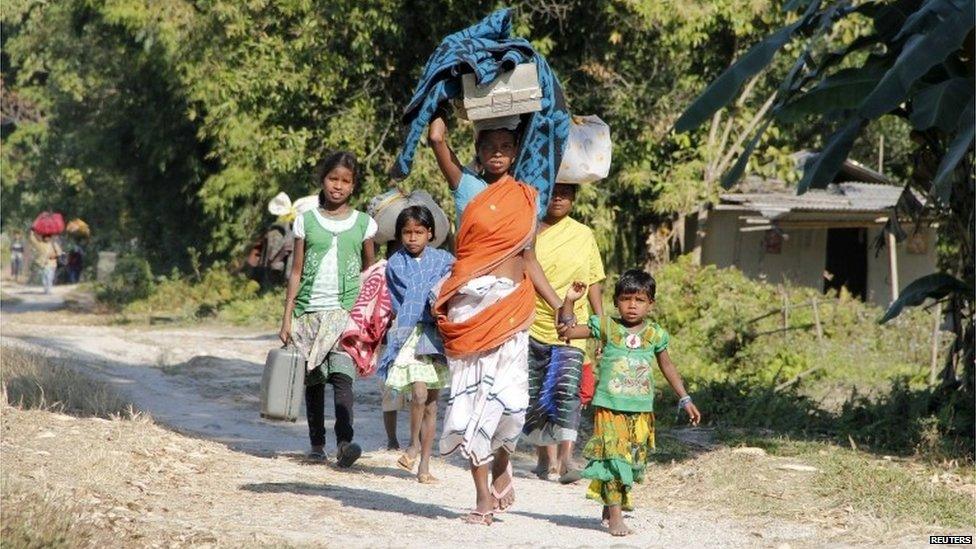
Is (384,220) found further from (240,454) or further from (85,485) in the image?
(85,485)

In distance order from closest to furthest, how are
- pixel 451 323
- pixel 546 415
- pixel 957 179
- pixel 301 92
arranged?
pixel 451 323 < pixel 546 415 < pixel 957 179 < pixel 301 92

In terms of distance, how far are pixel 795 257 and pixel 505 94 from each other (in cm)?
1923

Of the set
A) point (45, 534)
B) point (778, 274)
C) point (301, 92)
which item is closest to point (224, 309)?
point (301, 92)

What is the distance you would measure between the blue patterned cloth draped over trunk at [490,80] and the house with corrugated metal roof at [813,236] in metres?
15.5

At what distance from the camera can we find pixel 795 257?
2581 cm

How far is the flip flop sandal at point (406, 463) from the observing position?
29.5 feet

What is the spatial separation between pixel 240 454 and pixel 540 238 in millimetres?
2373

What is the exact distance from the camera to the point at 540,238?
8766 mm

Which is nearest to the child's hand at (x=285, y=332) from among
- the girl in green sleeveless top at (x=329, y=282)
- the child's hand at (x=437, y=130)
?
the girl in green sleeveless top at (x=329, y=282)

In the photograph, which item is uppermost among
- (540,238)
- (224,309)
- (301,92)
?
(301,92)

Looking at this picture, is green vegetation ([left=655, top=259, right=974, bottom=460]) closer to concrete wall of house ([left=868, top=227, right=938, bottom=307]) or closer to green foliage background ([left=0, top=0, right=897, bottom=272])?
green foliage background ([left=0, top=0, right=897, bottom=272])

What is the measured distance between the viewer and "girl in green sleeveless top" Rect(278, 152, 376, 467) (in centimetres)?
888

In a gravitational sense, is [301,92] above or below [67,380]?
above
